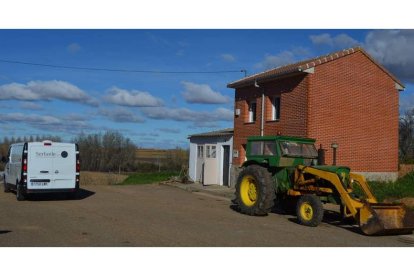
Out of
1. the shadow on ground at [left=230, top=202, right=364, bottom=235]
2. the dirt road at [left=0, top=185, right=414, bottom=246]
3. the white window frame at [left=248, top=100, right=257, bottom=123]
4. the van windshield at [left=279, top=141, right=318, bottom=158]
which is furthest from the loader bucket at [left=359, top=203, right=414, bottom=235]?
the white window frame at [left=248, top=100, right=257, bottom=123]

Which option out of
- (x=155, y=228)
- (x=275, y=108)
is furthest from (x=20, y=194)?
(x=275, y=108)

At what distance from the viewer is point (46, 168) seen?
58.7 ft

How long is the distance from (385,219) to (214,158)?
52.1 feet

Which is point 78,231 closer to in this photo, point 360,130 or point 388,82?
point 360,130

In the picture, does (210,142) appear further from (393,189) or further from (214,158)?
(393,189)

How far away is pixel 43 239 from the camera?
979 cm

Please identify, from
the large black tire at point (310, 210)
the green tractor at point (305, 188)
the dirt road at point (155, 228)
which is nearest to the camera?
the dirt road at point (155, 228)

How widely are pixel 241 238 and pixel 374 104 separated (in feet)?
46.9

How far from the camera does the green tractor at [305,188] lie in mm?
11641

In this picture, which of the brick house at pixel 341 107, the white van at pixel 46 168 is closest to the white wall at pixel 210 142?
the brick house at pixel 341 107

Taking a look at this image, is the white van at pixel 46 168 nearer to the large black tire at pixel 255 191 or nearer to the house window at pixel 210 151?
the large black tire at pixel 255 191

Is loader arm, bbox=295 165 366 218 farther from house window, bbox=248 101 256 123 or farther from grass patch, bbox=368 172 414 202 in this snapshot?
house window, bbox=248 101 256 123

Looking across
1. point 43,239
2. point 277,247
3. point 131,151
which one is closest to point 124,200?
point 43,239

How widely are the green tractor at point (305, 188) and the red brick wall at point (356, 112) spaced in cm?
546
